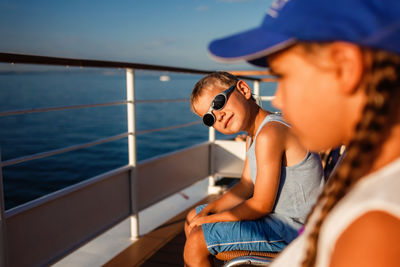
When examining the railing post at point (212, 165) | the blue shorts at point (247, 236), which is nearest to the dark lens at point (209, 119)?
the blue shorts at point (247, 236)

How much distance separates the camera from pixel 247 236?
46.8 inches

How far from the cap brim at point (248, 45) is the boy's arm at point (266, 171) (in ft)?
2.02

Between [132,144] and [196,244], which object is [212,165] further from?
[196,244]

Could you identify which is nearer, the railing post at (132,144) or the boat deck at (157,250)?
the boat deck at (157,250)

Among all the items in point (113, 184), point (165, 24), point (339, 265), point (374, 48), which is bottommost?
point (113, 184)

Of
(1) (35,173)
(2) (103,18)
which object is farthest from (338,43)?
(2) (103,18)

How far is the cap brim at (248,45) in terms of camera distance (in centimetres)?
52

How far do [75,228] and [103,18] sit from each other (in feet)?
141

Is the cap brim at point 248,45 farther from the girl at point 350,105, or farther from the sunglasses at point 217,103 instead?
the sunglasses at point 217,103

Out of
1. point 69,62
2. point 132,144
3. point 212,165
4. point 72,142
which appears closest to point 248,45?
point 69,62

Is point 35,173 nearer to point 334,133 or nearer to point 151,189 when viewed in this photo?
point 151,189

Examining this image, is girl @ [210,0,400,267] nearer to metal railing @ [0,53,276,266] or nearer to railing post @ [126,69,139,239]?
metal railing @ [0,53,276,266]

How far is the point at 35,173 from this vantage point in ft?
39.0

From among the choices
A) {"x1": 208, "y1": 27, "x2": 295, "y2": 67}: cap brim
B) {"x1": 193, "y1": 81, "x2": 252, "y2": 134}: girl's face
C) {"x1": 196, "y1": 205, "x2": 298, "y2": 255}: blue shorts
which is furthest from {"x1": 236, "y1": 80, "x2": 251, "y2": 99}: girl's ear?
{"x1": 208, "y1": 27, "x2": 295, "y2": 67}: cap brim
